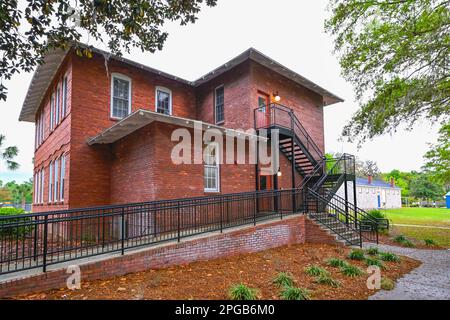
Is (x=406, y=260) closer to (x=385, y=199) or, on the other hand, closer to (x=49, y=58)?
(x=49, y=58)

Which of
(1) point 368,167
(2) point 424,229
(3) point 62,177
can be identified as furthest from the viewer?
(1) point 368,167

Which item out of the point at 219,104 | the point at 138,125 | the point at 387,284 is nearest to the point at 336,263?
the point at 387,284

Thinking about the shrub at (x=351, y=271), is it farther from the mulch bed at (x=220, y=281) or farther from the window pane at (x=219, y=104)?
the window pane at (x=219, y=104)

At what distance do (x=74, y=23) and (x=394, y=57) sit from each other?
10501 millimetres

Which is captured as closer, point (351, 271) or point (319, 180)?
point (351, 271)

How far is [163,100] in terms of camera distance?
13312 mm

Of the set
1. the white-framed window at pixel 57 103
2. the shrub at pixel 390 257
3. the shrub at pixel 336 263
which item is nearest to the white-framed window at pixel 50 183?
the white-framed window at pixel 57 103

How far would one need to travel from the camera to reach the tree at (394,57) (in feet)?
29.2

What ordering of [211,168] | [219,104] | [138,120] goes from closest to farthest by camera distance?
[138,120] < [211,168] < [219,104]

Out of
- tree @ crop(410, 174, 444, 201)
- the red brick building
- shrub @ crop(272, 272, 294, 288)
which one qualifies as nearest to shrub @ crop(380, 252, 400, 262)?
shrub @ crop(272, 272, 294, 288)

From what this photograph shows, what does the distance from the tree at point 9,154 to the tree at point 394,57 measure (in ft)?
83.8

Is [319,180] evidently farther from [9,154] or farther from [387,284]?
[9,154]

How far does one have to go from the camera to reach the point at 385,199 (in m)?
42.7

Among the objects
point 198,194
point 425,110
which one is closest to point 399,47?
point 425,110
